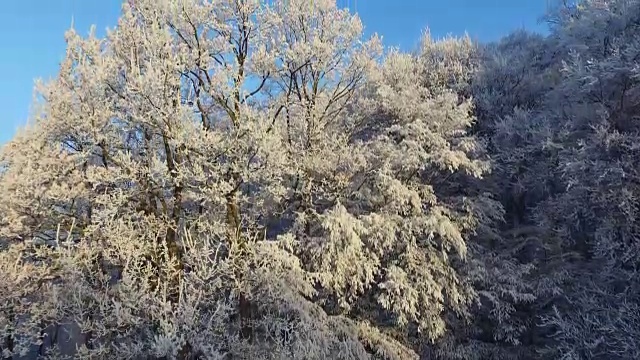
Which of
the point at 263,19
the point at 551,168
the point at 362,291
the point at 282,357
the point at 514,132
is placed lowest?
the point at 282,357

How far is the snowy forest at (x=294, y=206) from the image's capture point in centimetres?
967

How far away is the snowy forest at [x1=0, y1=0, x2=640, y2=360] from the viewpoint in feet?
31.7

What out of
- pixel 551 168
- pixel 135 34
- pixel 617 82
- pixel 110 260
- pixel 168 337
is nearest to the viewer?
pixel 168 337

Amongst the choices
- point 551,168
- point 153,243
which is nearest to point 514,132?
point 551,168

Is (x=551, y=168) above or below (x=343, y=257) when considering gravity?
above

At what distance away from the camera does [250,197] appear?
1104 centimetres

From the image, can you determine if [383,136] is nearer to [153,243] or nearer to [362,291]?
[362,291]

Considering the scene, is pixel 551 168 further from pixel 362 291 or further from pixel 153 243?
pixel 153 243

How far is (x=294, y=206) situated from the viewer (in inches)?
457

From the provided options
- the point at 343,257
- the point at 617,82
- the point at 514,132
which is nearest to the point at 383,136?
the point at 343,257

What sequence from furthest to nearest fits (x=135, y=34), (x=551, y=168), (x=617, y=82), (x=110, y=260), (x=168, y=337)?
(x=551, y=168) → (x=617, y=82) → (x=135, y=34) → (x=110, y=260) → (x=168, y=337)

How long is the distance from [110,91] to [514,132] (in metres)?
9.90

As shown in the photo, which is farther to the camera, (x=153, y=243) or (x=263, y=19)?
(x=263, y=19)

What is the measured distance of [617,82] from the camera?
11.3 meters
